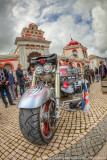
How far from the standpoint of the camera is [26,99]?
1.29 meters

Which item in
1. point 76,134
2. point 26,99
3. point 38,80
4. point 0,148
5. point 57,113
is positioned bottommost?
point 0,148

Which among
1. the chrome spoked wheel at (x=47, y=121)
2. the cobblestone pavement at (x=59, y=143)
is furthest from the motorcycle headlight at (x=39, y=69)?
the cobblestone pavement at (x=59, y=143)

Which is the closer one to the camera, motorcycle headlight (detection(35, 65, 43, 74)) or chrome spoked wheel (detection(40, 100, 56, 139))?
chrome spoked wheel (detection(40, 100, 56, 139))

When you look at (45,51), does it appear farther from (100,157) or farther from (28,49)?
(100,157)

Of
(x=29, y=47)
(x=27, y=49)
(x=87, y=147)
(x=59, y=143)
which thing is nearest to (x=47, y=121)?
(x=59, y=143)

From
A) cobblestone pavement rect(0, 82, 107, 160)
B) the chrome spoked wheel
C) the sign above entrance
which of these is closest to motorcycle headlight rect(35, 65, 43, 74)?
the chrome spoked wheel

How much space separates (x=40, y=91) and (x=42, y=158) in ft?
3.03

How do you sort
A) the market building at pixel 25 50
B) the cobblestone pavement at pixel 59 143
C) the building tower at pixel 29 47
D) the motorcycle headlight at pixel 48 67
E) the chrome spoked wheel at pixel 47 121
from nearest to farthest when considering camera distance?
the cobblestone pavement at pixel 59 143 → the chrome spoked wheel at pixel 47 121 → the motorcycle headlight at pixel 48 67 → the market building at pixel 25 50 → the building tower at pixel 29 47

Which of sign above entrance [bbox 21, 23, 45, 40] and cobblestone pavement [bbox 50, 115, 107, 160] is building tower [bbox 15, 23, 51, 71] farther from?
cobblestone pavement [bbox 50, 115, 107, 160]

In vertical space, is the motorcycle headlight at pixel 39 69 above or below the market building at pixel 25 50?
below

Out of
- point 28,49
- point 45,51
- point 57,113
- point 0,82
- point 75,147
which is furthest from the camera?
point 45,51

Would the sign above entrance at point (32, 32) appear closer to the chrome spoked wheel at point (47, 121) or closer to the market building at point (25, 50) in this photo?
the market building at point (25, 50)

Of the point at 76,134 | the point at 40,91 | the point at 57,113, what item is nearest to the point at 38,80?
the point at 40,91

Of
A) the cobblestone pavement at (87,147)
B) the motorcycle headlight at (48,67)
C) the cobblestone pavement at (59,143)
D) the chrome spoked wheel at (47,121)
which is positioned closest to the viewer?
the cobblestone pavement at (87,147)
